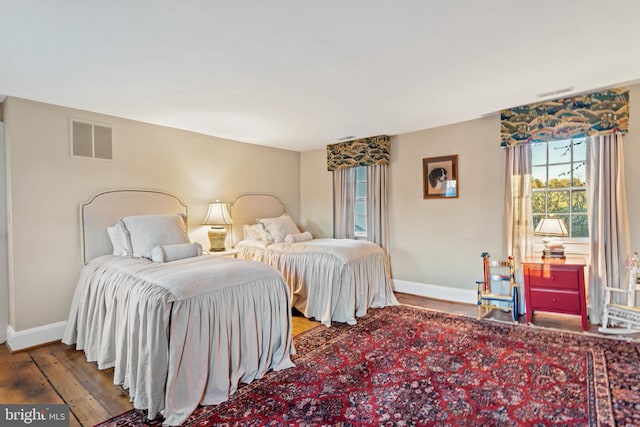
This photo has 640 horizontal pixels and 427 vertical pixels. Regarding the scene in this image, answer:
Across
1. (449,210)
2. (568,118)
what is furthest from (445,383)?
(568,118)

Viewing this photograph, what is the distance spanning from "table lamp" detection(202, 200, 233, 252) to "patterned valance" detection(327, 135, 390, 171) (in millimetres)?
1976

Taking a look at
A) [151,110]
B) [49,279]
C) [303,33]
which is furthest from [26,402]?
[303,33]

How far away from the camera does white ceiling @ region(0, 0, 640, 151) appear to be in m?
1.73

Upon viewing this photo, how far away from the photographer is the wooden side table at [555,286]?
3062 mm

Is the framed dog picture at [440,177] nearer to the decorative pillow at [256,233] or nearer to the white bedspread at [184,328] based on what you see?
the decorative pillow at [256,233]

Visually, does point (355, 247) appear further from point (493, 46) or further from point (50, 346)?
point (50, 346)

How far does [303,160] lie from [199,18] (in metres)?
4.11

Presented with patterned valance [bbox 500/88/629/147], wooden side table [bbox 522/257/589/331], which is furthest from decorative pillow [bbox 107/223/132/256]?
patterned valance [bbox 500/88/629/147]

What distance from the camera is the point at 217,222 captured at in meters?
4.18

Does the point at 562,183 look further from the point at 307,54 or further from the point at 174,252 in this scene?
the point at 174,252

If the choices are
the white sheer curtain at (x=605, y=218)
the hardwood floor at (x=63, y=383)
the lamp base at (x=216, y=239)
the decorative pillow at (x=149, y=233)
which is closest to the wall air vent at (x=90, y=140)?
the decorative pillow at (x=149, y=233)

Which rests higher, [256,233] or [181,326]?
[256,233]

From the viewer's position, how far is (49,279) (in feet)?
10.2

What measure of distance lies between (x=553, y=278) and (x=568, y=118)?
1649mm
